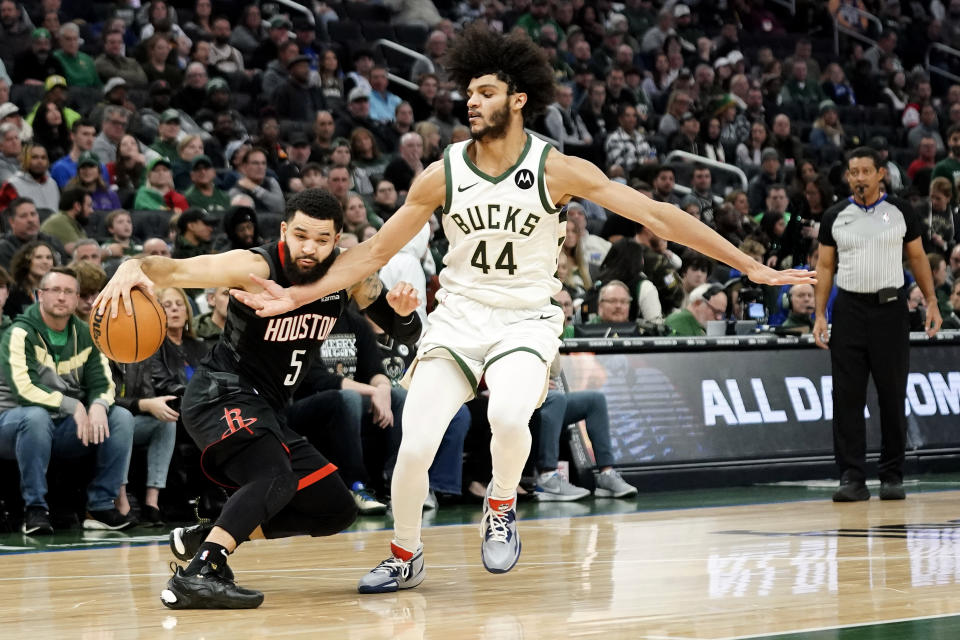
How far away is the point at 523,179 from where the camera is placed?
5594mm

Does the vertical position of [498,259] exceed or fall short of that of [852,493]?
it exceeds it

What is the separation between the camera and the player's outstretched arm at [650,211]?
18.1 ft

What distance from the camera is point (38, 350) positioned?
853 centimetres

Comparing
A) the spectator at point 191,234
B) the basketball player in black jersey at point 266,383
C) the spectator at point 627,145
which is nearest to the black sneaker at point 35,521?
the basketball player in black jersey at point 266,383

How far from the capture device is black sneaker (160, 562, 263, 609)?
16.5ft

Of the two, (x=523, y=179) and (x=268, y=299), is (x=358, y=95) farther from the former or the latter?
(x=268, y=299)

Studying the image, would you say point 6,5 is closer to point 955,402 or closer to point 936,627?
point 955,402

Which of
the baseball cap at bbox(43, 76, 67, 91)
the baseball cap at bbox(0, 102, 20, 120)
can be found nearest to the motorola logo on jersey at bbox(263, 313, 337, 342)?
the baseball cap at bbox(0, 102, 20, 120)

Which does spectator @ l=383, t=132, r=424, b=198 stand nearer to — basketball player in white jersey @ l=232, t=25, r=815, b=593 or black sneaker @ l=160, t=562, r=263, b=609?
basketball player in white jersey @ l=232, t=25, r=815, b=593

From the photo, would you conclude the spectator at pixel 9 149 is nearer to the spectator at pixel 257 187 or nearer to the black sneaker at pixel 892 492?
the spectator at pixel 257 187

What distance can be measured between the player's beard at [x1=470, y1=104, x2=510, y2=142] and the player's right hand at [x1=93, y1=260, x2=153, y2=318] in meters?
1.45

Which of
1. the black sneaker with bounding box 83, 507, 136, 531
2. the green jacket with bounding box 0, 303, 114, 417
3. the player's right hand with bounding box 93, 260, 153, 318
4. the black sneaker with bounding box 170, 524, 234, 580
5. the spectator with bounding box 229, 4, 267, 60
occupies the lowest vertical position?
the black sneaker with bounding box 83, 507, 136, 531

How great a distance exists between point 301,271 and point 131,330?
73cm

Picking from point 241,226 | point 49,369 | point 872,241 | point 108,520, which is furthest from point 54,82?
point 872,241
